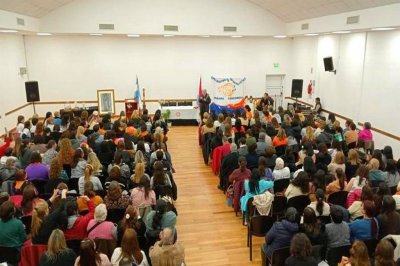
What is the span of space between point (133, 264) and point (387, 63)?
935 cm

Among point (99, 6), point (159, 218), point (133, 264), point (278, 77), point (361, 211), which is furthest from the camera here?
point (278, 77)

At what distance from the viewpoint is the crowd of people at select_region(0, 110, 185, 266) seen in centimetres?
373

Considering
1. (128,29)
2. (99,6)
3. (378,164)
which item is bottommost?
(378,164)

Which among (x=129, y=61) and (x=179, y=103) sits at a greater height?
(x=129, y=61)

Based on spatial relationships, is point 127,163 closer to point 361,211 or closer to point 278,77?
point 361,211

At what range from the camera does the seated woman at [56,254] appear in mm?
3639

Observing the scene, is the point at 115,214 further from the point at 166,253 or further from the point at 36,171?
the point at 36,171

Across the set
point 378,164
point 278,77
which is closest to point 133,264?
point 378,164

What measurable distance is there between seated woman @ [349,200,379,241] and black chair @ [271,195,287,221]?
1.36 m

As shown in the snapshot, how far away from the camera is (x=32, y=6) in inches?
468

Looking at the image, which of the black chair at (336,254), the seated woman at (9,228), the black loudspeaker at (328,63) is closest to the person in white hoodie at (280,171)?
the black chair at (336,254)

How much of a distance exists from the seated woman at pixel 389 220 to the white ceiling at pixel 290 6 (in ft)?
19.4

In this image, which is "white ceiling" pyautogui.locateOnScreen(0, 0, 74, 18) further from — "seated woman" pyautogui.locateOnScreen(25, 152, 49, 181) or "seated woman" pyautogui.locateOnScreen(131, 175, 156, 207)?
"seated woman" pyautogui.locateOnScreen(131, 175, 156, 207)

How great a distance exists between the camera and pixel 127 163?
6.98 metres
